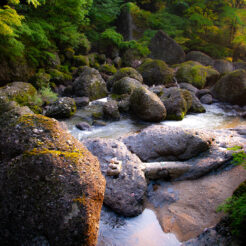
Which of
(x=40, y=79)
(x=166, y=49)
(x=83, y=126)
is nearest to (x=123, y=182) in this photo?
(x=83, y=126)

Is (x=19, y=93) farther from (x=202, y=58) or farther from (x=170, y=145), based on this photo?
(x=202, y=58)

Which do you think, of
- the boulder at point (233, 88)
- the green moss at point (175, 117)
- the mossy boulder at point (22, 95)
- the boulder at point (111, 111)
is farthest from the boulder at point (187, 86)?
the mossy boulder at point (22, 95)

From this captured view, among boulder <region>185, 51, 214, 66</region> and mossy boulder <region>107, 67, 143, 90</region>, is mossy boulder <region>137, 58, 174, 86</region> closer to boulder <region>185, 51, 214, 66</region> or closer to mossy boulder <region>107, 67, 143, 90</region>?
mossy boulder <region>107, 67, 143, 90</region>

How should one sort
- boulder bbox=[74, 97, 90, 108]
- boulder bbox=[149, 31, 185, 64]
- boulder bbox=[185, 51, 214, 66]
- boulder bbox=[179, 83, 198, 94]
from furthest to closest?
1. boulder bbox=[149, 31, 185, 64]
2. boulder bbox=[185, 51, 214, 66]
3. boulder bbox=[179, 83, 198, 94]
4. boulder bbox=[74, 97, 90, 108]

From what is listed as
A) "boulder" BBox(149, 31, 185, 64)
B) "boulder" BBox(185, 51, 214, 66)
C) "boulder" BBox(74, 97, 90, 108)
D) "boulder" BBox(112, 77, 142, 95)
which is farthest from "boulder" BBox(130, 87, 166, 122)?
"boulder" BBox(185, 51, 214, 66)

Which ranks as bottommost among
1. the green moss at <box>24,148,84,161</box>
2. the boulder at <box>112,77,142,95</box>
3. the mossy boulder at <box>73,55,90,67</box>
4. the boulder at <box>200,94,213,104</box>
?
the boulder at <box>200,94,213,104</box>

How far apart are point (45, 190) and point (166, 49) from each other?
1593cm

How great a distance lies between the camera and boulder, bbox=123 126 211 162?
420cm

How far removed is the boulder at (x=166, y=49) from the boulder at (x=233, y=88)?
6297 mm

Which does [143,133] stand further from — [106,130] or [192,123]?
[192,123]

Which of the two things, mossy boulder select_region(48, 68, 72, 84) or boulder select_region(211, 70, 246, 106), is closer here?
boulder select_region(211, 70, 246, 106)

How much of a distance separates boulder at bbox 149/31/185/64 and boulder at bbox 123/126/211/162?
12.9 metres

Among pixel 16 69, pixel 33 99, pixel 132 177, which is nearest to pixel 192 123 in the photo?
pixel 132 177

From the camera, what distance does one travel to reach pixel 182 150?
4.22 m
